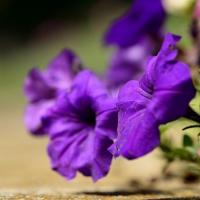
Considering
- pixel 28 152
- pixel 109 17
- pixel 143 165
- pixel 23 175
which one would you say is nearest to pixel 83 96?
pixel 23 175

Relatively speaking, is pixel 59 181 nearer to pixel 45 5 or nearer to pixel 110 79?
pixel 110 79

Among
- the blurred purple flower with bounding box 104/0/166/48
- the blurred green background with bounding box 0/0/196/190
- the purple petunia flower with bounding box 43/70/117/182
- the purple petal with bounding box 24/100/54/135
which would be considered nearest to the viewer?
the purple petunia flower with bounding box 43/70/117/182

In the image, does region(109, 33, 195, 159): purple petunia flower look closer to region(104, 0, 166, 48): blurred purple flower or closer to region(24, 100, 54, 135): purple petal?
region(24, 100, 54, 135): purple petal

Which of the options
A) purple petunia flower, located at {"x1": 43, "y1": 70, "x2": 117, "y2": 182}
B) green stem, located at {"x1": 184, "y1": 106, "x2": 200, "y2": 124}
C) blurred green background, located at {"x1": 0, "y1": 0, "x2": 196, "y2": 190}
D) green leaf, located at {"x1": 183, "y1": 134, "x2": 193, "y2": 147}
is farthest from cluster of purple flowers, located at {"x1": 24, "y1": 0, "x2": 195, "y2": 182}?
blurred green background, located at {"x1": 0, "y1": 0, "x2": 196, "y2": 190}

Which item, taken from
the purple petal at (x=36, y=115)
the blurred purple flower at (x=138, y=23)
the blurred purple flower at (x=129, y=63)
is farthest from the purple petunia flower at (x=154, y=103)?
the blurred purple flower at (x=129, y=63)

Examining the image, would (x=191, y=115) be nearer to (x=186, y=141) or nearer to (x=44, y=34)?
(x=186, y=141)

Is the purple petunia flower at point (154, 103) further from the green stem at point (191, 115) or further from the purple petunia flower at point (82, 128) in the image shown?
the purple petunia flower at point (82, 128)

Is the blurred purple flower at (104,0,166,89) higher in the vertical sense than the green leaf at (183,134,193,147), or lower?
higher

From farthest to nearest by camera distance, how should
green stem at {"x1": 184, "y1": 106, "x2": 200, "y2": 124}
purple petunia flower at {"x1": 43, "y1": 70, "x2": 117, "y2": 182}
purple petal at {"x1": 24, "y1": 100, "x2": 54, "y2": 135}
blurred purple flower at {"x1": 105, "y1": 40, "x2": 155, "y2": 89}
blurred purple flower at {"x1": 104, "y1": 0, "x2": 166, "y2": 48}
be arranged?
1. blurred purple flower at {"x1": 105, "y1": 40, "x2": 155, "y2": 89}
2. blurred purple flower at {"x1": 104, "y1": 0, "x2": 166, "y2": 48}
3. purple petal at {"x1": 24, "y1": 100, "x2": 54, "y2": 135}
4. purple petunia flower at {"x1": 43, "y1": 70, "x2": 117, "y2": 182}
5. green stem at {"x1": 184, "y1": 106, "x2": 200, "y2": 124}

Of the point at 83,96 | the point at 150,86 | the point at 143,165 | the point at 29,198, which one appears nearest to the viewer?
the point at 150,86
